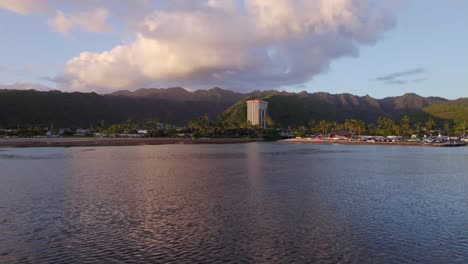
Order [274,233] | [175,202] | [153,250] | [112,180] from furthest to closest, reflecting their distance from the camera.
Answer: [112,180]
[175,202]
[274,233]
[153,250]

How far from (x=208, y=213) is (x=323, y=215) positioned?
253 inches

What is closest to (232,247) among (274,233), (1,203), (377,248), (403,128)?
(274,233)

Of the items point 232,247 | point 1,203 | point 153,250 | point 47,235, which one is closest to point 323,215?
point 232,247

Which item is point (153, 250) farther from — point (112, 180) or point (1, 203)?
point (112, 180)

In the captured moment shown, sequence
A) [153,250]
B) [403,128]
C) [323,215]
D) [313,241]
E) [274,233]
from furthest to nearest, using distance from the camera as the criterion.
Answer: [403,128] < [323,215] < [274,233] < [313,241] < [153,250]

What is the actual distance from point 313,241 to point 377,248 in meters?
2.61

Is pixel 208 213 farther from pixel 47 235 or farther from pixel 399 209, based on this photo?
pixel 399 209

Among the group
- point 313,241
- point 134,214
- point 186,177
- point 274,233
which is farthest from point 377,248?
point 186,177

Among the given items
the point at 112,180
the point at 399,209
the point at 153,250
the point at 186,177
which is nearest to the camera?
the point at 153,250

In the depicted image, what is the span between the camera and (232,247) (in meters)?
16.9

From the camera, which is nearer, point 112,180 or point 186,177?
point 112,180

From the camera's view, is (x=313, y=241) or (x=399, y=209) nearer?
(x=313, y=241)

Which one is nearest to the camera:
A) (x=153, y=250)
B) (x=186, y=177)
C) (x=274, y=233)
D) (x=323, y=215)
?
(x=153, y=250)

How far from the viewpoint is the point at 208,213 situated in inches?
920
